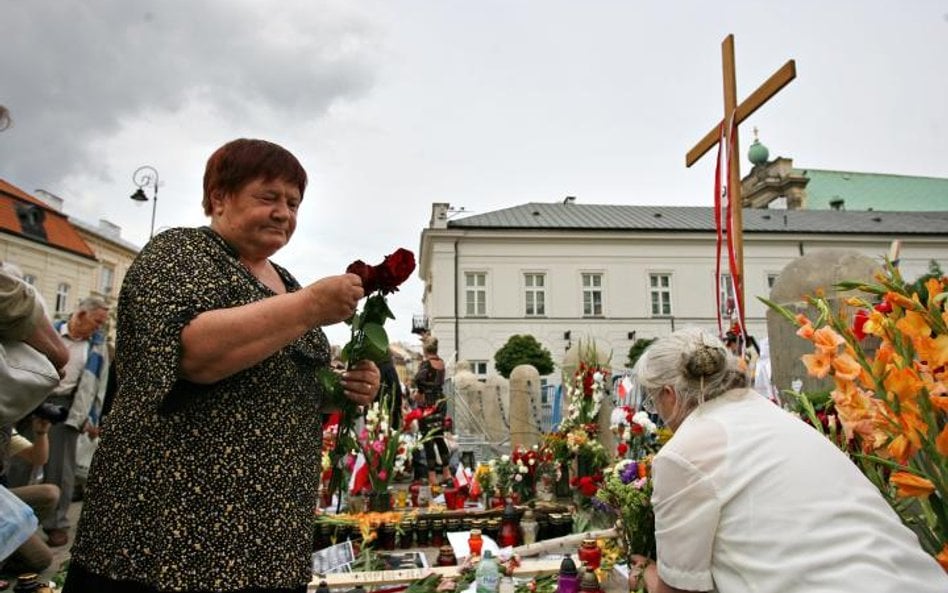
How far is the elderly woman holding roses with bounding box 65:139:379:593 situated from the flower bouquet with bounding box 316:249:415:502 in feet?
0.66

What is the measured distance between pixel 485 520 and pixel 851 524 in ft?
10.7

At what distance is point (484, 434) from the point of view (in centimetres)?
1192

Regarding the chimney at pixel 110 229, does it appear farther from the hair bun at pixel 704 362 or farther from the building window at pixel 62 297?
the hair bun at pixel 704 362

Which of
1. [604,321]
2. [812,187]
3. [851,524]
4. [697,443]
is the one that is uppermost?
[812,187]

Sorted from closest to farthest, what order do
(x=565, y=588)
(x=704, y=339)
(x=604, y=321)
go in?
(x=704, y=339)
(x=565, y=588)
(x=604, y=321)

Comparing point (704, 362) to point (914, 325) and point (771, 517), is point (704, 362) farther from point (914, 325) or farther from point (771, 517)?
point (914, 325)

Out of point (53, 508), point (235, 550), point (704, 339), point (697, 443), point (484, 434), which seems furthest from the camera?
point (484, 434)

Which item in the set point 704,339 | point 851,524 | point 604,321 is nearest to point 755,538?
point 851,524

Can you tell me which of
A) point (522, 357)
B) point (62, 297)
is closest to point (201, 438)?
point (522, 357)

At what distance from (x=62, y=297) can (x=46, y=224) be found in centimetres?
360

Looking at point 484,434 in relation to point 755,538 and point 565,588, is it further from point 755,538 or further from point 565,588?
point 755,538

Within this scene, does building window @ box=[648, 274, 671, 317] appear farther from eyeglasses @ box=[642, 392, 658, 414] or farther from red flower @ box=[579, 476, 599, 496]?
eyeglasses @ box=[642, 392, 658, 414]

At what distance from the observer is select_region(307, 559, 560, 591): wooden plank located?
10.9 ft

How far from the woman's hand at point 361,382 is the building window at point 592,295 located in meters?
29.4
